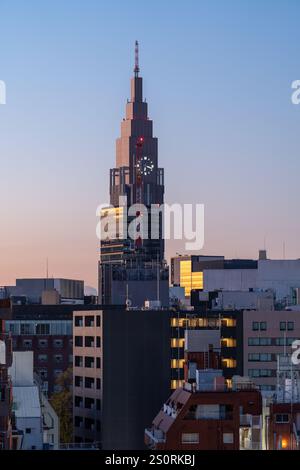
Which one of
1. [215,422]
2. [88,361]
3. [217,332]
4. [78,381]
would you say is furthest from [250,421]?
[217,332]

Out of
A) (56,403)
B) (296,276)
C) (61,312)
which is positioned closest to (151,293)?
(61,312)

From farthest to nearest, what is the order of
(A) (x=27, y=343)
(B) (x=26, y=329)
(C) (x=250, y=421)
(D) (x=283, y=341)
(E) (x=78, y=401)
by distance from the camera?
(B) (x=26, y=329)
(A) (x=27, y=343)
(D) (x=283, y=341)
(E) (x=78, y=401)
(C) (x=250, y=421)

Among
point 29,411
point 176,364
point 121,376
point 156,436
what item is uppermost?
point 176,364

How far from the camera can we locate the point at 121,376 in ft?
192

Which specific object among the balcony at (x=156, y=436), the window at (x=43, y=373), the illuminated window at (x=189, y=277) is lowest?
the balcony at (x=156, y=436)

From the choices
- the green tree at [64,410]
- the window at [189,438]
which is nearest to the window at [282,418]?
the window at [189,438]

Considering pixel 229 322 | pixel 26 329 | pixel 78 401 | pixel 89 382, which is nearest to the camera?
pixel 89 382

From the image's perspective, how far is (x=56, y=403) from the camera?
6438cm

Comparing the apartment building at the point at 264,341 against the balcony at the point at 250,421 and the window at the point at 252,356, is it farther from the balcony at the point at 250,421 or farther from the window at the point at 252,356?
the balcony at the point at 250,421

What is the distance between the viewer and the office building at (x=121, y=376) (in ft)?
187

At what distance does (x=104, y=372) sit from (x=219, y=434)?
1652cm

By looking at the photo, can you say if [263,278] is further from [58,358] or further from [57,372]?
[57,372]
